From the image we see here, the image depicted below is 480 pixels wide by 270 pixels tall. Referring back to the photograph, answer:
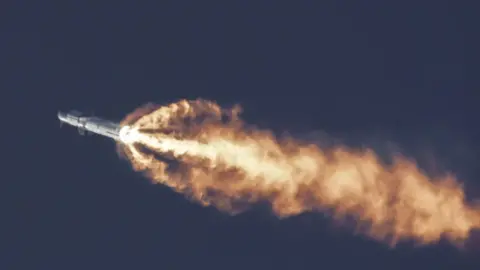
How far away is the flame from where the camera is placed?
116562mm

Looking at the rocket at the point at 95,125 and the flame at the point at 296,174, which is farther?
the flame at the point at 296,174

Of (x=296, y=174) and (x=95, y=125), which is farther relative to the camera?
(x=296, y=174)

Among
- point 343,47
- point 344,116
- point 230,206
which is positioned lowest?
point 230,206

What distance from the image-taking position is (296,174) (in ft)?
387

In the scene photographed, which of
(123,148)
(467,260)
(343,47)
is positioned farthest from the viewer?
(343,47)

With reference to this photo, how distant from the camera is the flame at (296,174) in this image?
382 ft

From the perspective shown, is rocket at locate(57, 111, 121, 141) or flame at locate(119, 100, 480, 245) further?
flame at locate(119, 100, 480, 245)

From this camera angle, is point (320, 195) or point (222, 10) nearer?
point (320, 195)

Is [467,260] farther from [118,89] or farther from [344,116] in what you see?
[118,89]

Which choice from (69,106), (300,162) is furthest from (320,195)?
(69,106)

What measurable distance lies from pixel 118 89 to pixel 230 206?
3030 cm

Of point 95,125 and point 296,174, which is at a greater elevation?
point 95,125

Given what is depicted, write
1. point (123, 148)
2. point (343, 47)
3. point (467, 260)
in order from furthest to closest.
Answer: point (343, 47), point (467, 260), point (123, 148)

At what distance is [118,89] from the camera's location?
144875mm
